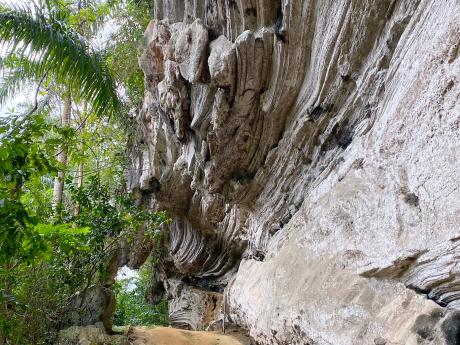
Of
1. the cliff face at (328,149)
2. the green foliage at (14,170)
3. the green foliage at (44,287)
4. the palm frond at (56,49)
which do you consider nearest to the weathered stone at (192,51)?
the cliff face at (328,149)

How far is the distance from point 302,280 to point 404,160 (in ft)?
5.58

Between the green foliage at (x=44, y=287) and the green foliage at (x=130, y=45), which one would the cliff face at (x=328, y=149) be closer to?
the green foliage at (x=130, y=45)

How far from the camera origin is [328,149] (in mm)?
4996

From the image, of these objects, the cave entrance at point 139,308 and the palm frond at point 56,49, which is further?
the cave entrance at point 139,308

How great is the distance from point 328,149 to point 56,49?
462 cm

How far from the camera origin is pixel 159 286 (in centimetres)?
1398

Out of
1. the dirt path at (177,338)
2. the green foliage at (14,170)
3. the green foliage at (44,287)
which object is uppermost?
the green foliage at (14,170)

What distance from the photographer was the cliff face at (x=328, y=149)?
9.54 feet

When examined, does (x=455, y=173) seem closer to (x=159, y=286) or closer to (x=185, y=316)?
(x=185, y=316)

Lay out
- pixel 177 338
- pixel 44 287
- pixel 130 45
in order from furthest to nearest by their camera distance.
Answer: pixel 130 45 < pixel 177 338 < pixel 44 287

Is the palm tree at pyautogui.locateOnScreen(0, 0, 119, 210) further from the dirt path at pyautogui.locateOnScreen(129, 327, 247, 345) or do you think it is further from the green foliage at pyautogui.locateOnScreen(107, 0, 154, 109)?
the green foliage at pyautogui.locateOnScreen(107, 0, 154, 109)

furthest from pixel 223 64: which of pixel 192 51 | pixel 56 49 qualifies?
pixel 56 49

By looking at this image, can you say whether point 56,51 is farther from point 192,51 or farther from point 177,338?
point 177,338

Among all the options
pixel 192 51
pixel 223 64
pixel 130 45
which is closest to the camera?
pixel 223 64
